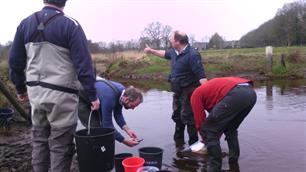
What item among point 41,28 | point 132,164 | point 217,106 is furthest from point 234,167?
point 41,28

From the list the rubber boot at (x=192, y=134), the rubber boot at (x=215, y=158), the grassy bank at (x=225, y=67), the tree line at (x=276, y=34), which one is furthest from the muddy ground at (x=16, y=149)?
the tree line at (x=276, y=34)

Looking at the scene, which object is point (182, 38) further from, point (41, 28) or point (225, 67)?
point (225, 67)

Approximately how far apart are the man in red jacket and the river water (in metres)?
0.75

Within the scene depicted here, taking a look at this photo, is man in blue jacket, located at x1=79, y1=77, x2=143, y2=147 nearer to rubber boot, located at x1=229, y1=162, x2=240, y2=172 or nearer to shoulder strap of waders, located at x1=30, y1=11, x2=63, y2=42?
shoulder strap of waders, located at x1=30, y1=11, x2=63, y2=42

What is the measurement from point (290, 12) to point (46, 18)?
2187 inches

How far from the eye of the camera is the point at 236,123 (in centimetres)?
577

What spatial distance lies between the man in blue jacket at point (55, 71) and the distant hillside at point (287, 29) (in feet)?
167

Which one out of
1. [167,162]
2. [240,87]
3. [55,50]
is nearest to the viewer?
[55,50]

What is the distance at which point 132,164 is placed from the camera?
485 centimetres

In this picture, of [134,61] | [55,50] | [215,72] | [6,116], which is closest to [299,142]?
[55,50]

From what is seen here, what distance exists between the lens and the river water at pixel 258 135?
6.09 meters

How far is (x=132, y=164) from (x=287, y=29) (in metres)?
51.6

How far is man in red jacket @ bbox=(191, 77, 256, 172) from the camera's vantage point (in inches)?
207

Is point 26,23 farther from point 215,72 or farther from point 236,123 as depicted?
point 215,72
